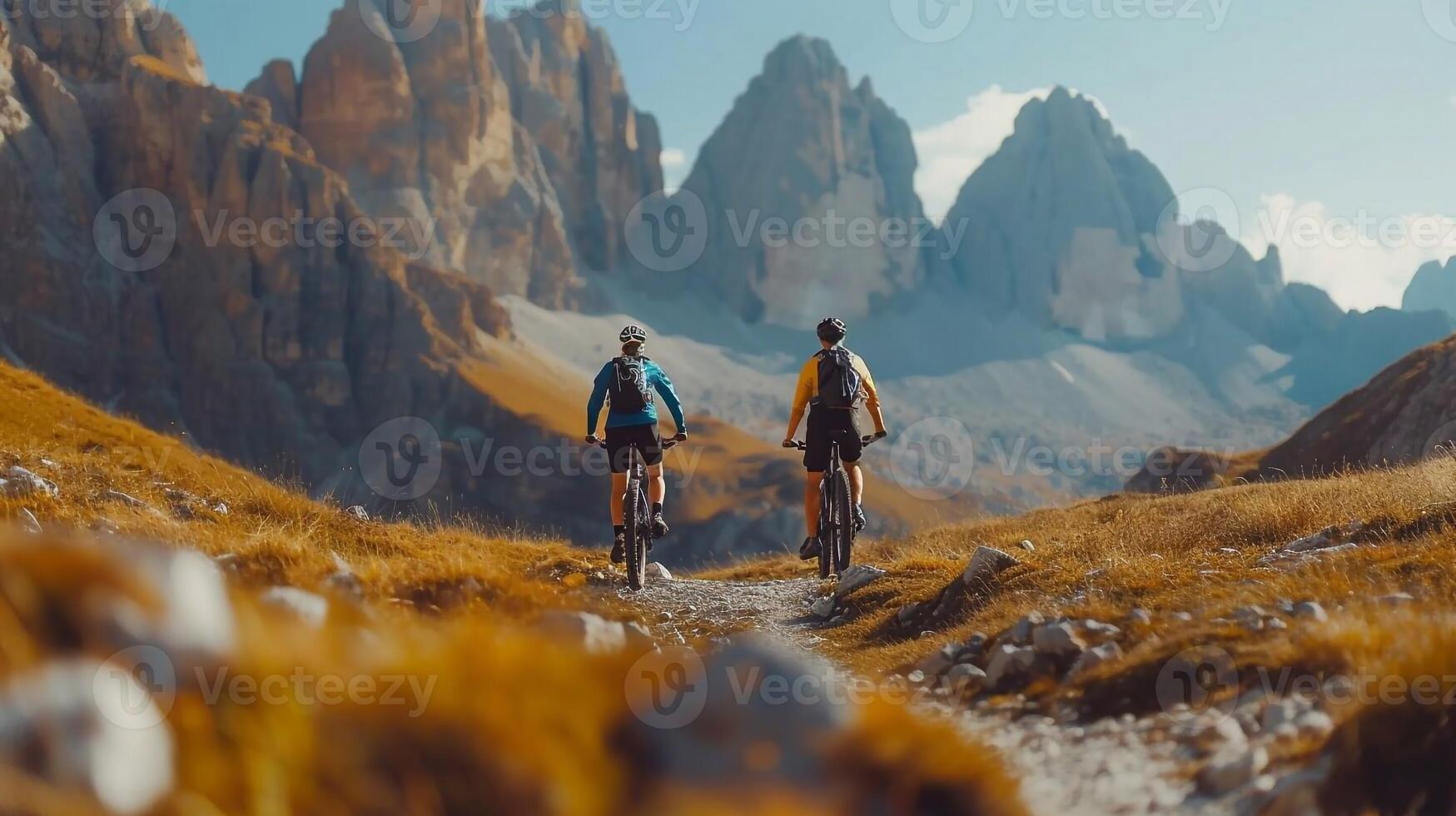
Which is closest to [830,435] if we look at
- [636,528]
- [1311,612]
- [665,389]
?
[665,389]

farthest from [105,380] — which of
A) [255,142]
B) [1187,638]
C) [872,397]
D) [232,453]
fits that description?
[1187,638]

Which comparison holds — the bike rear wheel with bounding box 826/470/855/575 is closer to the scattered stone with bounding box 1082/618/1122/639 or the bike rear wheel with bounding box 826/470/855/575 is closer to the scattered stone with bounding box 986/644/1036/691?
the scattered stone with bounding box 1082/618/1122/639

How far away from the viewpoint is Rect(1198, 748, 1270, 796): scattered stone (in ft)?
12.3

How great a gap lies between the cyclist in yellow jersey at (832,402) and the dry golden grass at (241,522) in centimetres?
335

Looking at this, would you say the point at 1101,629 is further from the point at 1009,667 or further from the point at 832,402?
the point at 832,402

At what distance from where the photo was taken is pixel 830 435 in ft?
43.3

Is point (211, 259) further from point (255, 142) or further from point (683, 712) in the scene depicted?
point (683, 712)

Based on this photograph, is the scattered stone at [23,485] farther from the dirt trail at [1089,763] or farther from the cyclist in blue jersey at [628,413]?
the dirt trail at [1089,763]

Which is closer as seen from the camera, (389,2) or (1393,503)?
(1393,503)

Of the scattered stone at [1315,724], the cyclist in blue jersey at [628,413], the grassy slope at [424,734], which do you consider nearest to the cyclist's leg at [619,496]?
the cyclist in blue jersey at [628,413]

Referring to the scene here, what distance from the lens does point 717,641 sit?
888 cm

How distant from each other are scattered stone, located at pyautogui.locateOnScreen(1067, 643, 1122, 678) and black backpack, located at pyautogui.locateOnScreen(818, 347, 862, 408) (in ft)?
24.3

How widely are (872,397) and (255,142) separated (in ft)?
454

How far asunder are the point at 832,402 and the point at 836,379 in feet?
Answer: 0.99
